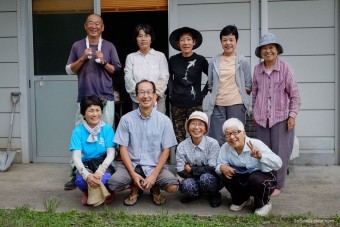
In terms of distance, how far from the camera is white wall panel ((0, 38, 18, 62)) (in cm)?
587

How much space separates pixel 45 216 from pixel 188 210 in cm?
116

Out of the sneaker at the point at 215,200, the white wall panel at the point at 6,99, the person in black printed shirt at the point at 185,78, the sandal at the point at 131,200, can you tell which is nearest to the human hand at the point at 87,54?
the person in black printed shirt at the point at 185,78

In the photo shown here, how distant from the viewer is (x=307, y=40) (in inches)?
220

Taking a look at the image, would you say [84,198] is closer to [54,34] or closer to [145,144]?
[145,144]

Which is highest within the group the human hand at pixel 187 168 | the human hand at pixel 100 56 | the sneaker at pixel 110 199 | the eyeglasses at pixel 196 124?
the human hand at pixel 100 56

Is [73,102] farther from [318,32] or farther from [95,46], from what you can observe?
[318,32]

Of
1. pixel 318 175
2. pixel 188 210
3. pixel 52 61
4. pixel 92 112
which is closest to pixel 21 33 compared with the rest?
pixel 52 61

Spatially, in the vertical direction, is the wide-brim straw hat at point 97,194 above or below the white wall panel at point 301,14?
below

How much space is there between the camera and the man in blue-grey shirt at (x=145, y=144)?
416 centimetres

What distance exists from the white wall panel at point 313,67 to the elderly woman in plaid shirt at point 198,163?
189 centimetres

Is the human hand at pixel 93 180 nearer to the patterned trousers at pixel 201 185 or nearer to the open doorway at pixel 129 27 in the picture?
the patterned trousers at pixel 201 185

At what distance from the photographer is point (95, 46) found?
489cm

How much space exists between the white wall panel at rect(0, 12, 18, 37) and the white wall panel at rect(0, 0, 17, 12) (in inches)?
1.9

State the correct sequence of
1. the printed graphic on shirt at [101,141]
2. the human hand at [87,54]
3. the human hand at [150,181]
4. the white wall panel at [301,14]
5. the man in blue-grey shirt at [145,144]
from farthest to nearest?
the white wall panel at [301,14] → the human hand at [87,54] → the printed graphic on shirt at [101,141] → the man in blue-grey shirt at [145,144] → the human hand at [150,181]
